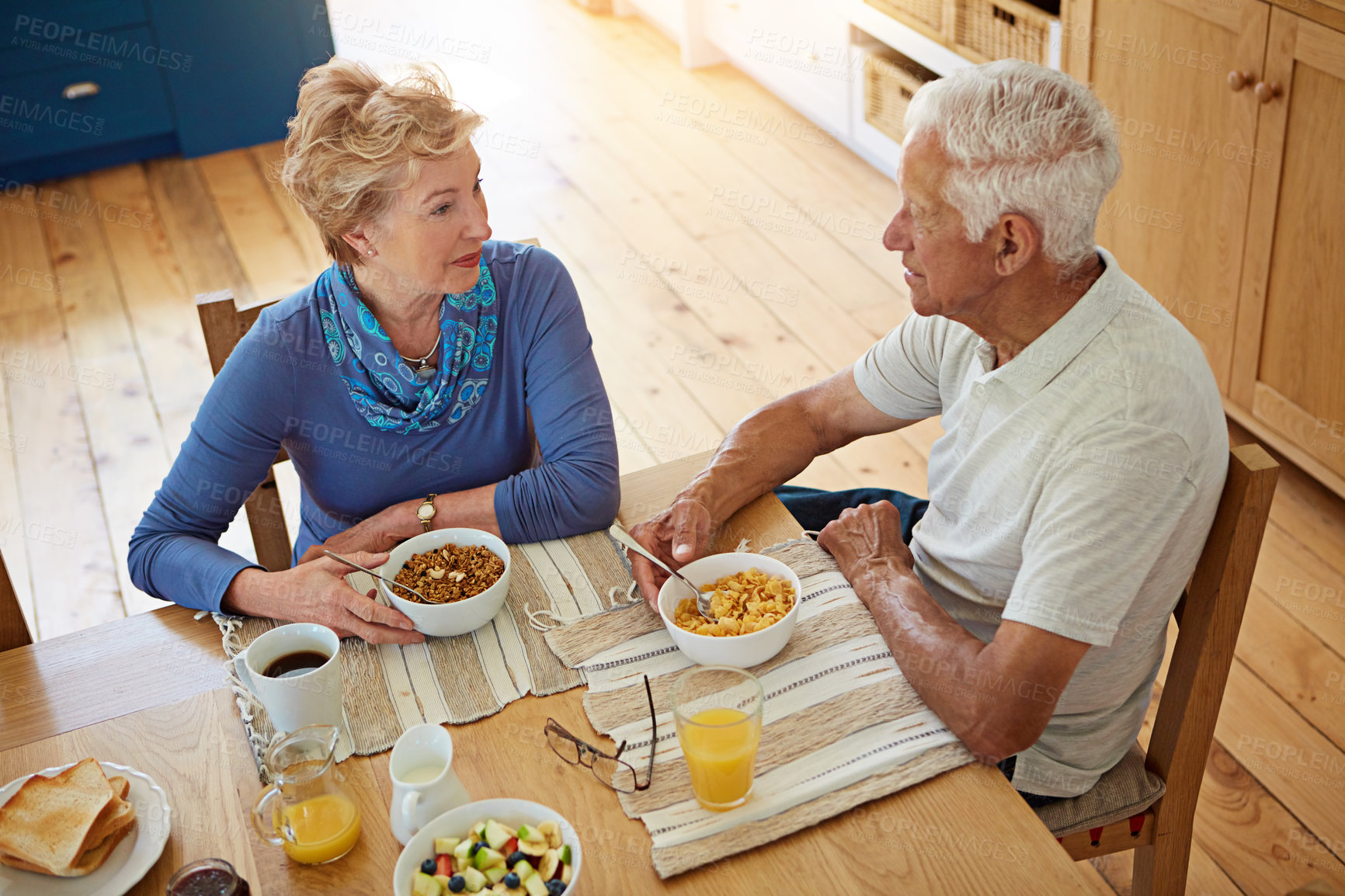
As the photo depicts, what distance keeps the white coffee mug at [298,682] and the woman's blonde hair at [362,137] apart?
58 centimetres

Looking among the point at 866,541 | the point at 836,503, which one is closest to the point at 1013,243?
the point at 866,541

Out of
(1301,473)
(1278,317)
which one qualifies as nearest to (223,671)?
(1278,317)

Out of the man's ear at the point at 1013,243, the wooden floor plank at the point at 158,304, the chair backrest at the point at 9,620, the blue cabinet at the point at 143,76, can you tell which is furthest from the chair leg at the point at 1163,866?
the blue cabinet at the point at 143,76

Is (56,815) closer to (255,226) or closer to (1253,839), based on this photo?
(1253,839)

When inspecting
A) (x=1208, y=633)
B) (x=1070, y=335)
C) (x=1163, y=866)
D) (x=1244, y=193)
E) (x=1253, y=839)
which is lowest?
(x=1253, y=839)

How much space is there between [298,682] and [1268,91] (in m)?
2.04

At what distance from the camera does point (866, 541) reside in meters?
1.38

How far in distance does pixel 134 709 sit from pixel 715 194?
3.12 metres

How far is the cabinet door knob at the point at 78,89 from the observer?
14.0 ft

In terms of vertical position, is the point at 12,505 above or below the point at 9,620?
below

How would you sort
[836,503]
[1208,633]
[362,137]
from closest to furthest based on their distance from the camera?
[1208,633] < [362,137] < [836,503]

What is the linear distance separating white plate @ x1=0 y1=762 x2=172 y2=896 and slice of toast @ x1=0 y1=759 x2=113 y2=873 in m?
0.02

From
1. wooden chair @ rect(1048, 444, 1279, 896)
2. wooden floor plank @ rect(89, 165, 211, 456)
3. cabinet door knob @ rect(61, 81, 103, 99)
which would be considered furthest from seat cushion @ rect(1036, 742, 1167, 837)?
cabinet door knob @ rect(61, 81, 103, 99)

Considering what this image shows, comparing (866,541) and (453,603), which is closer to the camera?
(453,603)
